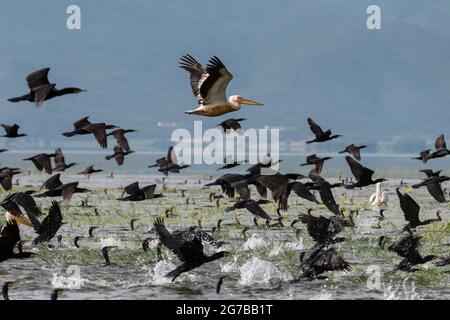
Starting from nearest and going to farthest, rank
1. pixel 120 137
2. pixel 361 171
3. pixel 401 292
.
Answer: pixel 401 292
pixel 361 171
pixel 120 137

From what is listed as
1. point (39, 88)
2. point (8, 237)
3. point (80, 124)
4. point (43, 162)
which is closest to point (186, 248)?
point (8, 237)

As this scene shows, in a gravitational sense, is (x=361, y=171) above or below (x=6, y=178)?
above

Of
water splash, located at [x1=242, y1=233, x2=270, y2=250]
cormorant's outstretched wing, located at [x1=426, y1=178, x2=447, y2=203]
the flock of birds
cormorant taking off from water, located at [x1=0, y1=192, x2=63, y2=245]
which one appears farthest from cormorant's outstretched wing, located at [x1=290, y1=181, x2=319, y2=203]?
cormorant taking off from water, located at [x1=0, y1=192, x2=63, y2=245]

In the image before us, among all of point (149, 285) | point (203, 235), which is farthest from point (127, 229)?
point (149, 285)

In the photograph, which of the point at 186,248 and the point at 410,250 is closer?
Answer: the point at 186,248

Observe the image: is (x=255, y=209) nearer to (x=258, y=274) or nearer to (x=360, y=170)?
(x=258, y=274)

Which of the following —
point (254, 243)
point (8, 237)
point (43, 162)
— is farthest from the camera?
point (43, 162)

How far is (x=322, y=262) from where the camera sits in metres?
Result: 14.7

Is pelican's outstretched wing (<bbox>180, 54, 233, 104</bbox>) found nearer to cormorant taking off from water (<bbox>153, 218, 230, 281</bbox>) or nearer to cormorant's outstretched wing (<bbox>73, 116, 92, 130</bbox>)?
cormorant's outstretched wing (<bbox>73, 116, 92, 130</bbox>)

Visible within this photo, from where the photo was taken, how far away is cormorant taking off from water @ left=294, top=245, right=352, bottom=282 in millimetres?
14438

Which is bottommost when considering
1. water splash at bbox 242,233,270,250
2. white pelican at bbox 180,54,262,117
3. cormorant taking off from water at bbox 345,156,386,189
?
water splash at bbox 242,233,270,250

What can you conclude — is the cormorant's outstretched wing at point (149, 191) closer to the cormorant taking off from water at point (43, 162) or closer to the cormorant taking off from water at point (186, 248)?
the cormorant taking off from water at point (43, 162)

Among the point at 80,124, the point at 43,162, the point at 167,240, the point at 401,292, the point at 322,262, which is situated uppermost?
the point at 80,124

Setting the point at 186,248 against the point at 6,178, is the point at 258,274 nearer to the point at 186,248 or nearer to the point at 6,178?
the point at 186,248
